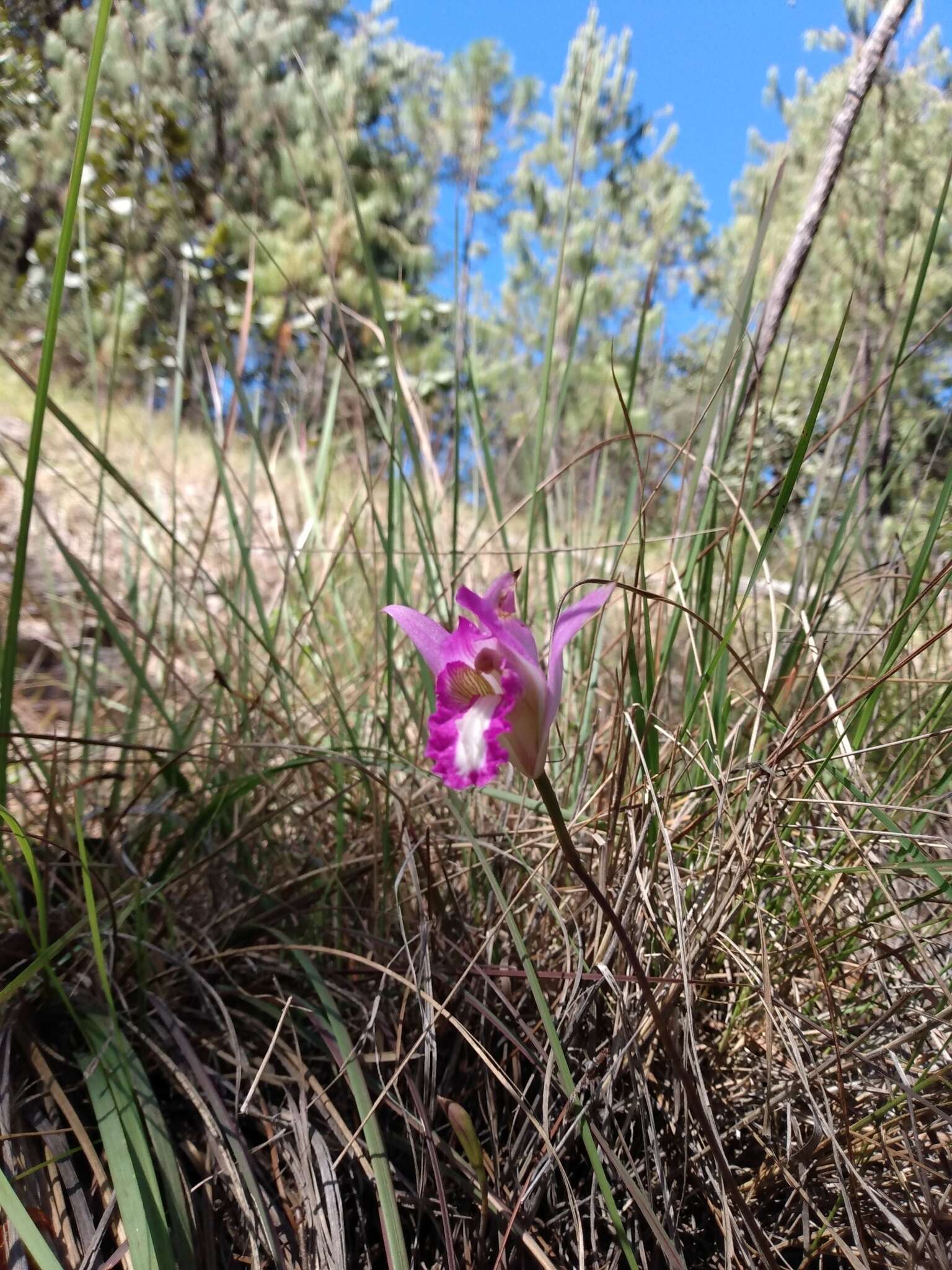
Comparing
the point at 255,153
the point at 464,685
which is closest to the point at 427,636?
the point at 464,685

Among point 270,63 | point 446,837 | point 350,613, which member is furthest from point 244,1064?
point 270,63

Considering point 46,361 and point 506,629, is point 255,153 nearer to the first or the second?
point 46,361

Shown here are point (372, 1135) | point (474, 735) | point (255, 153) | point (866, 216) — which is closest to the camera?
point (474, 735)

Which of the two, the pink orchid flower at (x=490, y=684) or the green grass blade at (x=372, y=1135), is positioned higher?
the pink orchid flower at (x=490, y=684)

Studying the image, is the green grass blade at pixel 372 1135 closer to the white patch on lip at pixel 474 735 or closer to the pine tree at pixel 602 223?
the white patch on lip at pixel 474 735

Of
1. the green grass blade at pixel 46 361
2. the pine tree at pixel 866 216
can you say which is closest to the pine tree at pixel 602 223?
the pine tree at pixel 866 216

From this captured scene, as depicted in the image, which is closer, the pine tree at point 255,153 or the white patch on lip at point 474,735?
the white patch on lip at point 474,735

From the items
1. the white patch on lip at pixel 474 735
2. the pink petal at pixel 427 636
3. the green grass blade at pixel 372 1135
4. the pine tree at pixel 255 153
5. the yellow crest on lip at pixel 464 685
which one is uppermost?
the pine tree at pixel 255 153
